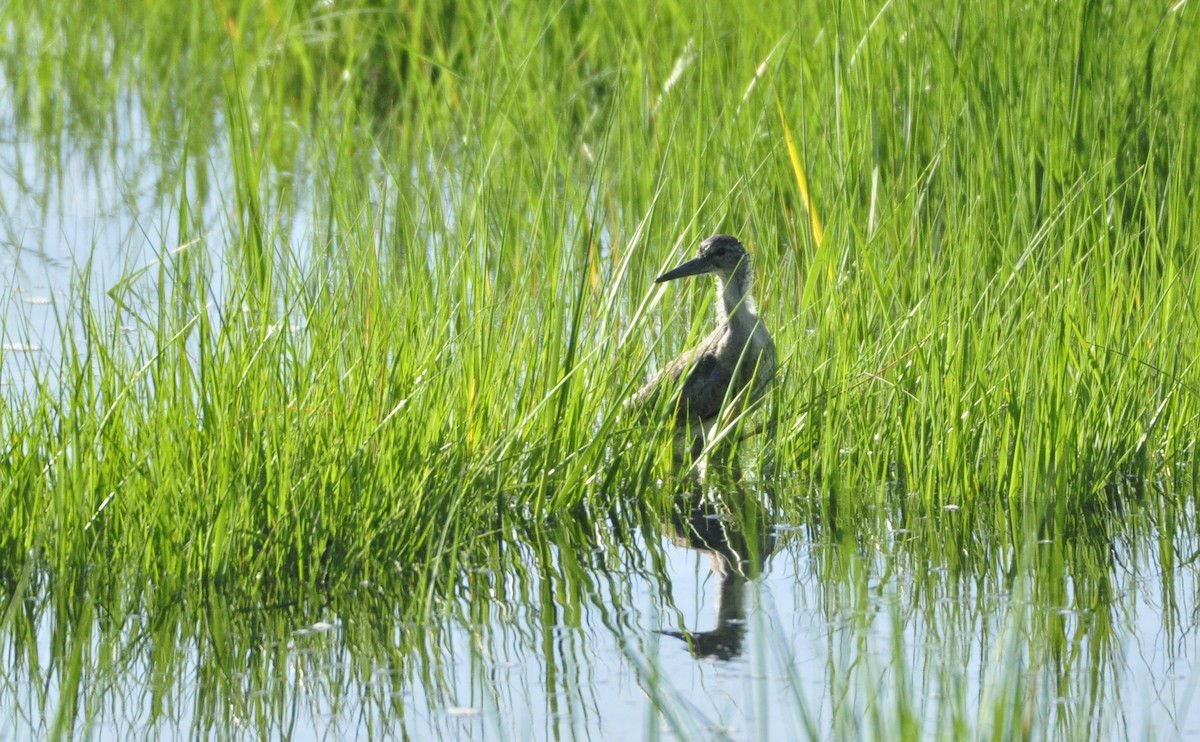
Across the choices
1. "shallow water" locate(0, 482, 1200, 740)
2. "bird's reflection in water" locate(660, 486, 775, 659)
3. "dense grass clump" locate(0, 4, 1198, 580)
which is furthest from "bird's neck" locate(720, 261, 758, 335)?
"shallow water" locate(0, 482, 1200, 740)

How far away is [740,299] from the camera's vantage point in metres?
→ 5.96

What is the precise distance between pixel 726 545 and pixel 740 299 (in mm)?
1335

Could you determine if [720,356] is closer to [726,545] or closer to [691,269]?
[691,269]

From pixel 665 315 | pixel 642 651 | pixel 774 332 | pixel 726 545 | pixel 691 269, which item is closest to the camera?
pixel 642 651

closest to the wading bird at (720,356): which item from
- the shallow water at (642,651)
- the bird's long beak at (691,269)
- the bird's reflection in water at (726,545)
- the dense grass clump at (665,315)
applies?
the bird's long beak at (691,269)

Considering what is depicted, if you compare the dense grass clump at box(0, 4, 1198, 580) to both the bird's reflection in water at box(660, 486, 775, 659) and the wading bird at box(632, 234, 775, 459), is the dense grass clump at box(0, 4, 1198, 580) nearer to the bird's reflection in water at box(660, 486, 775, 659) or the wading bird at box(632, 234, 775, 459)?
the wading bird at box(632, 234, 775, 459)

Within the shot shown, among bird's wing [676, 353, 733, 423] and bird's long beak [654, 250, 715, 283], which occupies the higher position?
bird's long beak [654, 250, 715, 283]

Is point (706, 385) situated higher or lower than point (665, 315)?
lower

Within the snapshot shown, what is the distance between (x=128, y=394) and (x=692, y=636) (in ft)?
5.21

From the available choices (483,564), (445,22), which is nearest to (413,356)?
(483,564)

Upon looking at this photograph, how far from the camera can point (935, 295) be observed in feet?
17.5

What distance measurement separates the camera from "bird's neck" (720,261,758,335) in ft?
19.7

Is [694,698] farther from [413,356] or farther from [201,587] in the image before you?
[413,356]

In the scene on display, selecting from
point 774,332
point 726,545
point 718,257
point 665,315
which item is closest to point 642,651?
point 726,545
